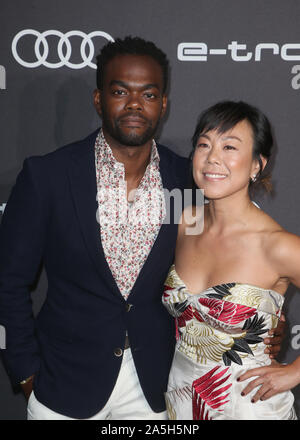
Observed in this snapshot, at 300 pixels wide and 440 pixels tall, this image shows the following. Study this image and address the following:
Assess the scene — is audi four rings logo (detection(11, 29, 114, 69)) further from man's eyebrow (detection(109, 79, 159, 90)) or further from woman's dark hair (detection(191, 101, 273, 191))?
woman's dark hair (detection(191, 101, 273, 191))

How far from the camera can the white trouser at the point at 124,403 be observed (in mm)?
2201

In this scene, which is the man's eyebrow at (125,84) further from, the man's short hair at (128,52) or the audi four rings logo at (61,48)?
the audi four rings logo at (61,48)

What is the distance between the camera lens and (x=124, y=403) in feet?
7.29

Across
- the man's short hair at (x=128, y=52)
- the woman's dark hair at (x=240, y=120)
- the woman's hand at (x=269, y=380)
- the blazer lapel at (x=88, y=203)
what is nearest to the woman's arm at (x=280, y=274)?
the woman's hand at (x=269, y=380)

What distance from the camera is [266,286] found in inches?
81.0

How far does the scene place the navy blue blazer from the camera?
2121mm

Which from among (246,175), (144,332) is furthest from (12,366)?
(246,175)

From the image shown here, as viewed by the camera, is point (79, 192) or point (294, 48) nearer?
point (79, 192)

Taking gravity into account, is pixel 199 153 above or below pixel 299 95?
below

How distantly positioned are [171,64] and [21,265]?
1442mm

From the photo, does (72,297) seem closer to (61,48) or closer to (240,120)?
(240,120)

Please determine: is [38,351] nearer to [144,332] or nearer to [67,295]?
[67,295]

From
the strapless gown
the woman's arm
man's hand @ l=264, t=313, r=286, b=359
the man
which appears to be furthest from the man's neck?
man's hand @ l=264, t=313, r=286, b=359

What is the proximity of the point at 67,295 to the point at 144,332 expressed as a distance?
1.26ft
